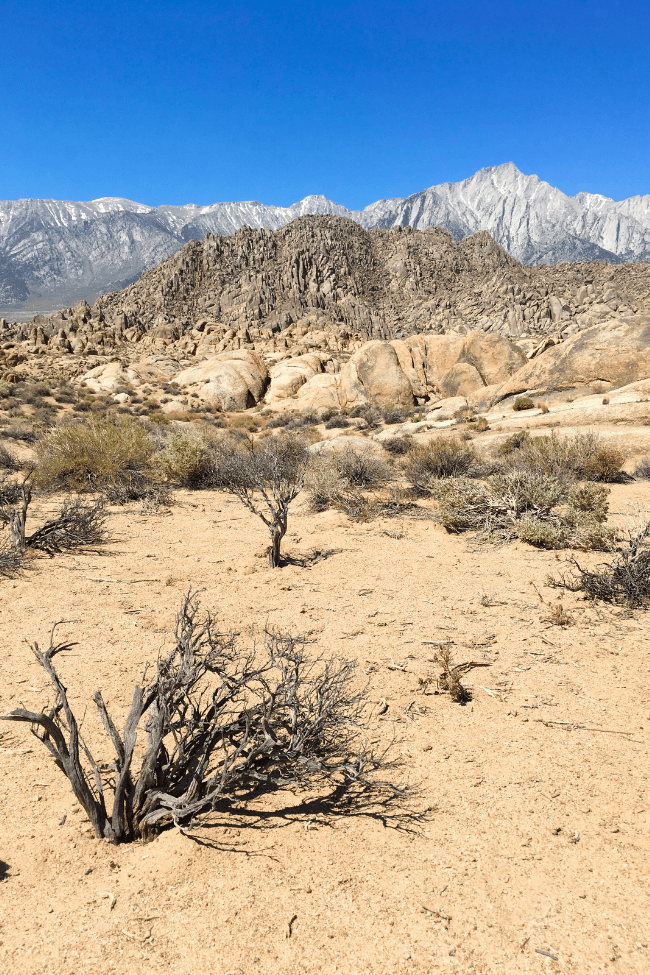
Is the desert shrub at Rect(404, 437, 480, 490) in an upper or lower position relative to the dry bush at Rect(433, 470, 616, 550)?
upper

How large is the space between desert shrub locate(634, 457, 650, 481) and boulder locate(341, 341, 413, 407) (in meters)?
13.6

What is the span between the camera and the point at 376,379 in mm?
24281

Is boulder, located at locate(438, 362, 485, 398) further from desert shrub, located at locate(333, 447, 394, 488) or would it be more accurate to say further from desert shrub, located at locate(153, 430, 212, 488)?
desert shrub, located at locate(153, 430, 212, 488)

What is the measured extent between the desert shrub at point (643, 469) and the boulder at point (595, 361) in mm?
6376

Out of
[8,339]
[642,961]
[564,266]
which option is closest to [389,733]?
[642,961]

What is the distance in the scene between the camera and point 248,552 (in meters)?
7.54

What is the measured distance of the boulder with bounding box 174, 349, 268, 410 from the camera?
88.7ft

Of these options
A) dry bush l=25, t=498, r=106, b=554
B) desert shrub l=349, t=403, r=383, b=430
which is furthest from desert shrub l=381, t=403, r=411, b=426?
dry bush l=25, t=498, r=106, b=554

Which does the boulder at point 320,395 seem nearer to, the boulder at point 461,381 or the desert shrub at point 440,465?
the boulder at point 461,381

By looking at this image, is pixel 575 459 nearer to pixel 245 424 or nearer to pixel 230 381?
pixel 245 424

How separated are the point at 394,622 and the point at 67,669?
3163 mm

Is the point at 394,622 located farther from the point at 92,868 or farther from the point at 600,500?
the point at 600,500

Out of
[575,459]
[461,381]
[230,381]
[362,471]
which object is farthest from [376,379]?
[575,459]

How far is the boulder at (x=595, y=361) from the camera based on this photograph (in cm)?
1570
